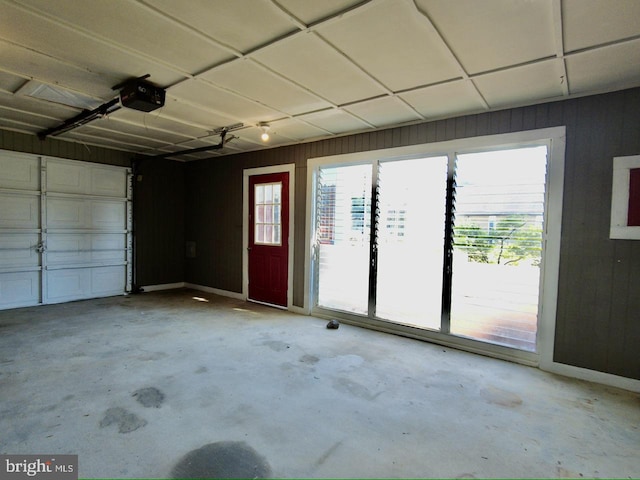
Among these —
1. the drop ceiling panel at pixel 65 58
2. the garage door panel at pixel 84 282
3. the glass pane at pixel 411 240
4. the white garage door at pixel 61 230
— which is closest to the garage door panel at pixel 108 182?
the white garage door at pixel 61 230

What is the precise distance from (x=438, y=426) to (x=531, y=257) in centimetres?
212

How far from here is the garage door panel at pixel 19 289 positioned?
5043mm

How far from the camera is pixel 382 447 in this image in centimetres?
210

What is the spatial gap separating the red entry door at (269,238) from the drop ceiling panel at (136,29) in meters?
2.95

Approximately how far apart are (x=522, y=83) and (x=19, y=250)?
278 inches

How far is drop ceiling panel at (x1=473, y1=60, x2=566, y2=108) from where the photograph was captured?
8.80 ft

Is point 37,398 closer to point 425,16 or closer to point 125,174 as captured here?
point 425,16

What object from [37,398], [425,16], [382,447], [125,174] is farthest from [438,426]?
[125,174]

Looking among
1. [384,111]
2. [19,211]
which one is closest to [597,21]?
[384,111]

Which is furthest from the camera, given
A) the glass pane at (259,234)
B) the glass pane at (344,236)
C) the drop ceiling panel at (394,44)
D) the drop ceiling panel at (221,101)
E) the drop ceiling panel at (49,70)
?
the glass pane at (259,234)

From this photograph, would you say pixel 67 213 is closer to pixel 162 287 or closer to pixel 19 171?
pixel 19 171

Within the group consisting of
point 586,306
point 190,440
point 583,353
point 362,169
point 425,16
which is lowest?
point 190,440

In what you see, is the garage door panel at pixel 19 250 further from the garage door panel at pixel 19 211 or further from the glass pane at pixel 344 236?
the glass pane at pixel 344 236

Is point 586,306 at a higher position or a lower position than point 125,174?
lower
